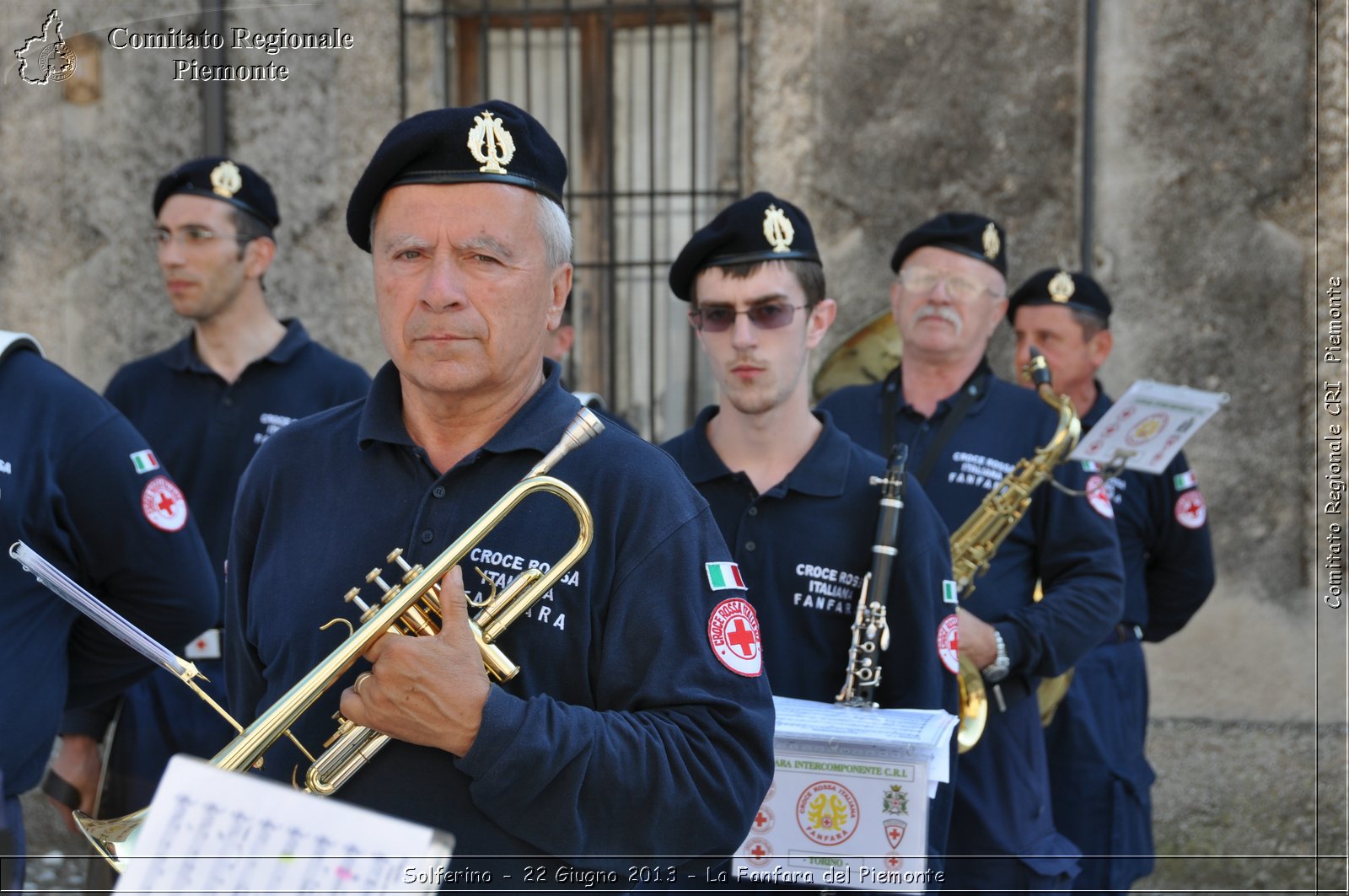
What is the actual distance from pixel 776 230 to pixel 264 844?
2.69 metres

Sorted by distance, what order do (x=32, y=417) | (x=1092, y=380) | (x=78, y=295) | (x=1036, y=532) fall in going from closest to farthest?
(x=32, y=417), (x=1036, y=532), (x=1092, y=380), (x=78, y=295)

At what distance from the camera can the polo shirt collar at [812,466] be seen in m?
3.59

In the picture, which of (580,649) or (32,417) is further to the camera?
(32,417)

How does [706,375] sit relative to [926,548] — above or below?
above

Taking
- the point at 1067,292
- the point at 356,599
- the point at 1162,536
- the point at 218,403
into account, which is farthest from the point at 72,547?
the point at 1162,536

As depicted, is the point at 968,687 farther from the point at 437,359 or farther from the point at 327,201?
the point at 327,201

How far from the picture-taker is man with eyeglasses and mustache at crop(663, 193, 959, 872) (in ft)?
11.4

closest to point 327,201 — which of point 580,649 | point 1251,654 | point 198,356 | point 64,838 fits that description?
point 198,356

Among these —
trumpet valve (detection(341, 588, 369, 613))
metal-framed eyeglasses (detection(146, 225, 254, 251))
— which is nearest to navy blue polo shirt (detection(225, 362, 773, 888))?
trumpet valve (detection(341, 588, 369, 613))

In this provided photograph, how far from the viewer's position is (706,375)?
23.1ft

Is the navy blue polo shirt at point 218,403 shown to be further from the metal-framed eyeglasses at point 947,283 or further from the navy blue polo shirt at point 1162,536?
the navy blue polo shirt at point 1162,536

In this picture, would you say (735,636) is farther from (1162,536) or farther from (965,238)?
(1162,536)

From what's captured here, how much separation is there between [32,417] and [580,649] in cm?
181

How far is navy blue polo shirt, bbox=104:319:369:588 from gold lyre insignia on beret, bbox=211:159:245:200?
0.61 metres
